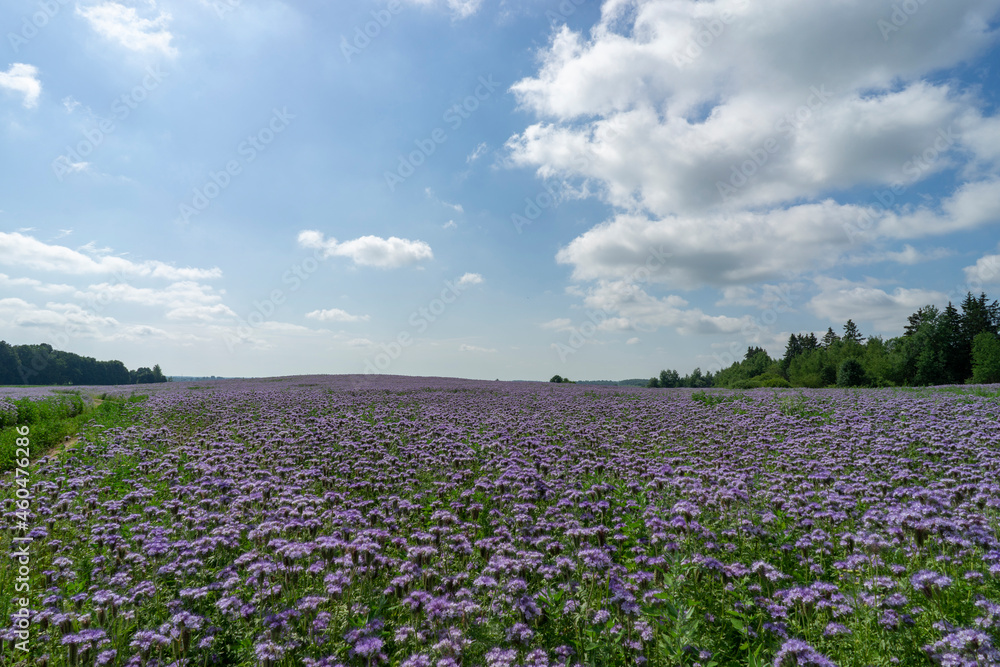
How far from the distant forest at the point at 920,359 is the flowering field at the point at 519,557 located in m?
46.9

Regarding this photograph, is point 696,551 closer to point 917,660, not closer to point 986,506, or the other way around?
point 917,660

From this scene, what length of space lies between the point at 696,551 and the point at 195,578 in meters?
6.35

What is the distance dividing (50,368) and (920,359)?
13511 centimetres

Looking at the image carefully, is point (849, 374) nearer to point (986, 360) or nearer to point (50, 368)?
point (986, 360)

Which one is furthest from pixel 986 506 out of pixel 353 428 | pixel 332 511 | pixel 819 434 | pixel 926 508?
pixel 353 428

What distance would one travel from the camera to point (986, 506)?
5953 mm

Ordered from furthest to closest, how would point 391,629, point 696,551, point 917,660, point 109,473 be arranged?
point 109,473
point 696,551
point 391,629
point 917,660

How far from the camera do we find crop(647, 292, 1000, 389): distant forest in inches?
2141

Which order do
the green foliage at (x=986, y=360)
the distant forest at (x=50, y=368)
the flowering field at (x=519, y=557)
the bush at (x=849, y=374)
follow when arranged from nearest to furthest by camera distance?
the flowering field at (x=519, y=557), the green foliage at (x=986, y=360), the bush at (x=849, y=374), the distant forest at (x=50, y=368)

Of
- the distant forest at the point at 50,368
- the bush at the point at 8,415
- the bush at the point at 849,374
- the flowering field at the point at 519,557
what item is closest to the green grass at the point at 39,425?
the bush at the point at 8,415

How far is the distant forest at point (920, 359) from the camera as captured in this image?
54375 mm

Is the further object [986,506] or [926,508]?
[986,506]

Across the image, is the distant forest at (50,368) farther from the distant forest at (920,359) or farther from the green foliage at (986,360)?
the green foliage at (986,360)

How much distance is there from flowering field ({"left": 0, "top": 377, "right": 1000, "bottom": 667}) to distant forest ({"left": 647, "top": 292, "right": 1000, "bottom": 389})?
4688 cm
